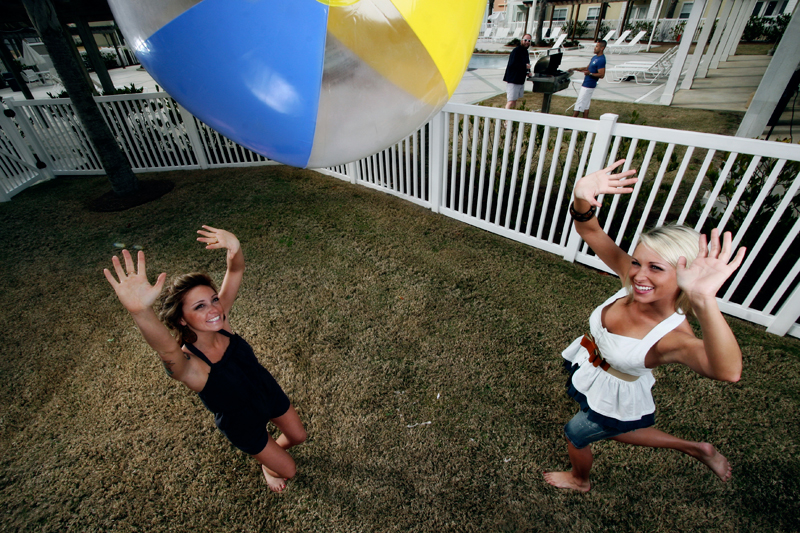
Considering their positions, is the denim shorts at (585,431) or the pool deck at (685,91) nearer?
the denim shorts at (585,431)

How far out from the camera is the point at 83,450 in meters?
2.31

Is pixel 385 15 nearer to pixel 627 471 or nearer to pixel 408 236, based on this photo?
pixel 627 471

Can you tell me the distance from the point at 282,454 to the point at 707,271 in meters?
2.11

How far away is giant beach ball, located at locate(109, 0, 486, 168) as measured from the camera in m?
0.91

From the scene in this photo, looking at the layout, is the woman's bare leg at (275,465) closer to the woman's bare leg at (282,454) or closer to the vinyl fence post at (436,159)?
the woman's bare leg at (282,454)

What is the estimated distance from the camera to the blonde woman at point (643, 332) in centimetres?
102

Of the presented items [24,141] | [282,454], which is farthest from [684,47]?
[24,141]

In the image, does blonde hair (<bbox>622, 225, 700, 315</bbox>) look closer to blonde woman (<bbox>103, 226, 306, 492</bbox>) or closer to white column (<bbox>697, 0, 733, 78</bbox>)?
blonde woman (<bbox>103, 226, 306, 492</bbox>)

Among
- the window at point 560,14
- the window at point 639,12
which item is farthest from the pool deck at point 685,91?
the window at point 560,14

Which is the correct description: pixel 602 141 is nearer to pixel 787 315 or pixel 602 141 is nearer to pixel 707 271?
pixel 787 315

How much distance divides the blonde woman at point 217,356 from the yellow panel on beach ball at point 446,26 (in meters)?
1.17

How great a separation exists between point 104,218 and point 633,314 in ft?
21.3

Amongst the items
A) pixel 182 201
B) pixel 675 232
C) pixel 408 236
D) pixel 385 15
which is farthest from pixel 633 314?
pixel 182 201

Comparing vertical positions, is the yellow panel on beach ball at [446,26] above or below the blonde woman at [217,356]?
above
